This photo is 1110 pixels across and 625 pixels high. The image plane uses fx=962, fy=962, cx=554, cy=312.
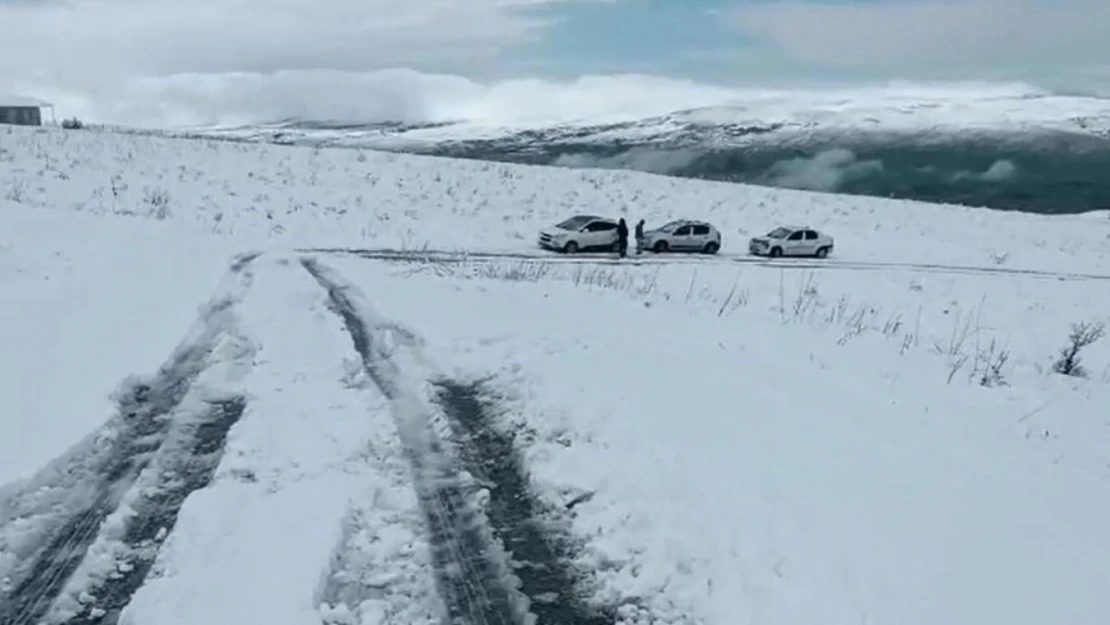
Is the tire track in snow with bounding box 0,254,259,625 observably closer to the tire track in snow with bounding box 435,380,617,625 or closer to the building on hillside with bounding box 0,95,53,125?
the tire track in snow with bounding box 435,380,617,625

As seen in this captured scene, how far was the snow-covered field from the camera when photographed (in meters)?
5.44

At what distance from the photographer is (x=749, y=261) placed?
33.8m

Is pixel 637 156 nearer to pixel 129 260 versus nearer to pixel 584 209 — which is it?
pixel 584 209

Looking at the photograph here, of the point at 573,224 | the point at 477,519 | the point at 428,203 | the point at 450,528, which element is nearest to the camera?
the point at 450,528

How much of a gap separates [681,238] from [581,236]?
4182 millimetres

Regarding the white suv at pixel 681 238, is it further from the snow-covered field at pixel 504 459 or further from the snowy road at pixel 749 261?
the snow-covered field at pixel 504 459

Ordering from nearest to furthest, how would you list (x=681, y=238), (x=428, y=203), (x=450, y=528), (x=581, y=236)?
(x=450, y=528) → (x=581, y=236) → (x=681, y=238) → (x=428, y=203)

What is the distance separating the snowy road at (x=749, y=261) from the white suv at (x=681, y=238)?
79 cm

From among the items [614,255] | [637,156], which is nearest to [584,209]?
[614,255]

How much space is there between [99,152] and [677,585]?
38.1m

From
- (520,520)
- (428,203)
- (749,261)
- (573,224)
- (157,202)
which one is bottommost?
(749,261)

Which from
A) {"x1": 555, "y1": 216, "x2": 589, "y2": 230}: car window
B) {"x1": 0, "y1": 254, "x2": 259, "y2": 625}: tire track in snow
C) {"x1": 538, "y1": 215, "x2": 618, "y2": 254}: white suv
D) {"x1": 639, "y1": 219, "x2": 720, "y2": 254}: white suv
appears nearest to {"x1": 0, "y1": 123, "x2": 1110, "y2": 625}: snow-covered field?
{"x1": 0, "y1": 254, "x2": 259, "y2": 625}: tire track in snow

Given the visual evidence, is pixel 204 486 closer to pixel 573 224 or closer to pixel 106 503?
pixel 106 503

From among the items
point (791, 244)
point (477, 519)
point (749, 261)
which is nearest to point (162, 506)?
point (477, 519)
